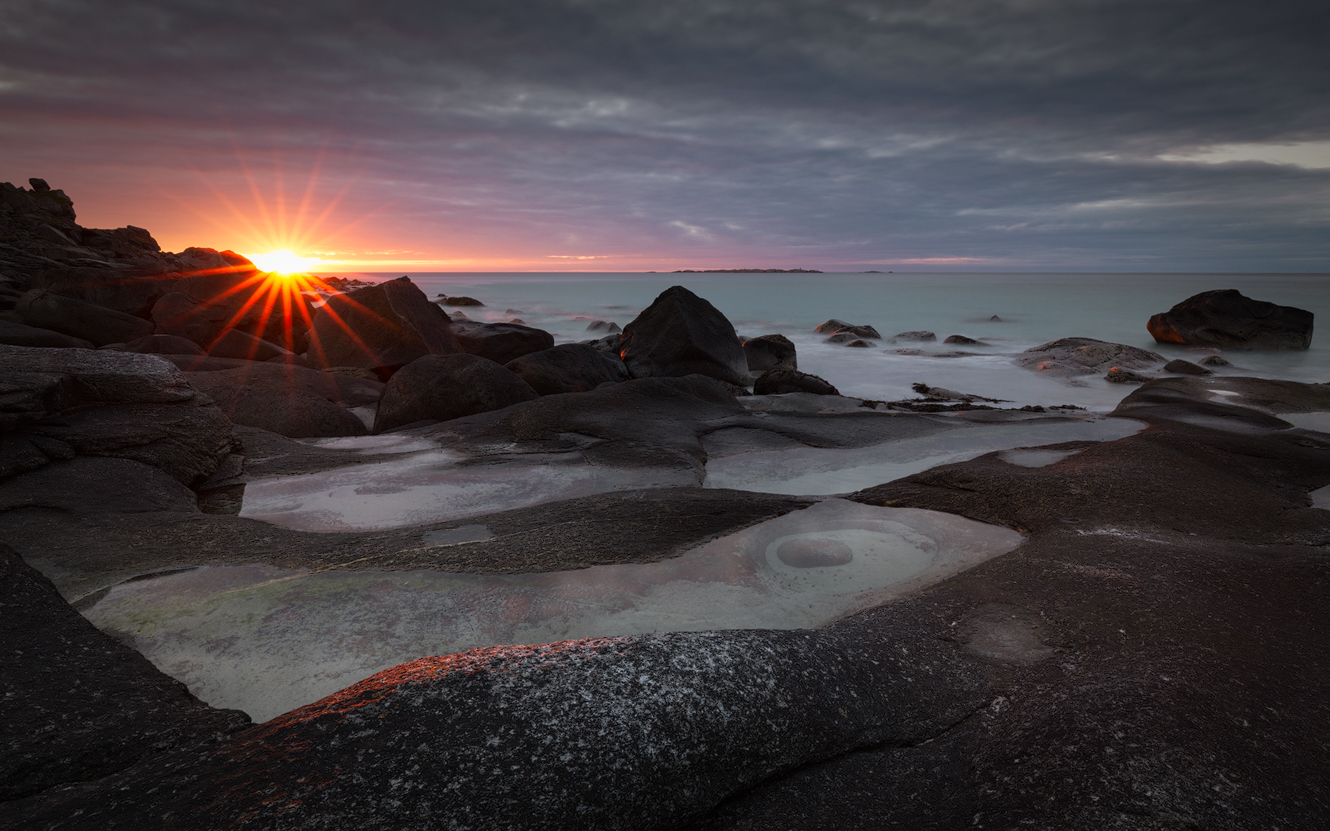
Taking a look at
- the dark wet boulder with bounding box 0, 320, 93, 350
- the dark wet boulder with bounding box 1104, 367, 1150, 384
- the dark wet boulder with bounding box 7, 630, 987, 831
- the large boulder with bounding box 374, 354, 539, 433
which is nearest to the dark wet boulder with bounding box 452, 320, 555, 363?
the large boulder with bounding box 374, 354, 539, 433

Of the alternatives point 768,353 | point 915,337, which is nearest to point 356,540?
point 768,353

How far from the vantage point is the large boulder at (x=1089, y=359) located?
14559 mm

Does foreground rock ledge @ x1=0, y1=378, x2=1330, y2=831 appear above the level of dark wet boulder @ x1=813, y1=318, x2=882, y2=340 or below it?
below

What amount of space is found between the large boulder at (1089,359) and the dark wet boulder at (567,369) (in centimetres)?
1061

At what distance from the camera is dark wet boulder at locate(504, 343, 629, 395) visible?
31.2 feet

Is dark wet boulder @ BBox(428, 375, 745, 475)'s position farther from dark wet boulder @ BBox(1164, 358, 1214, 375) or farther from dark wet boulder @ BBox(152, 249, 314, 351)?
dark wet boulder @ BBox(1164, 358, 1214, 375)

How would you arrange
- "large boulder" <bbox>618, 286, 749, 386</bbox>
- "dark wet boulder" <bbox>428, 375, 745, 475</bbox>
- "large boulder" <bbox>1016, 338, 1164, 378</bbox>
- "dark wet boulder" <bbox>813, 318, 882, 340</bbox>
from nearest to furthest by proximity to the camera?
"dark wet boulder" <bbox>428, 375, 745, 475</bbox> < "large boulder" <bbox>618, 286, 749, 386</bbox> < "large boulder" <bbox>1016, 338, 1164, 378</bbox> < "dark wet boulder" <bbox>813, 318, 882, 340</bbox>

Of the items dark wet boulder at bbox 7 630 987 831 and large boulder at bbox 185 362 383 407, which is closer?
dark wet boulder at bbox 7 630 987 831

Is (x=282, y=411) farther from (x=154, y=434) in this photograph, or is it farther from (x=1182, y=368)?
(x=1182, y=368)

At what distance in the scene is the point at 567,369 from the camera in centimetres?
1009

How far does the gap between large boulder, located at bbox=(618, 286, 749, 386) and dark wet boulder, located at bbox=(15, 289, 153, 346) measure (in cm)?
851

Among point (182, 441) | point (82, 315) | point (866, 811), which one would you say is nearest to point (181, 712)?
point (866, 811)

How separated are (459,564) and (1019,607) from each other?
A: 272 cm

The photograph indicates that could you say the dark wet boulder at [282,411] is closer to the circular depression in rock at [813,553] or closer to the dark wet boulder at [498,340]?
the dark wet boulder at [498,340]
